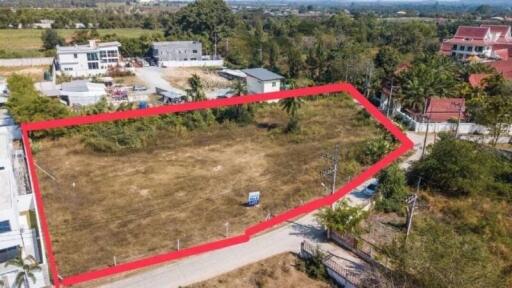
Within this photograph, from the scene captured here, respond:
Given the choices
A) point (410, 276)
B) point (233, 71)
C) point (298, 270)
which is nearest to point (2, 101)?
point (233, 71)

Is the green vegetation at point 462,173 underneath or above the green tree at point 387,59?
underneath

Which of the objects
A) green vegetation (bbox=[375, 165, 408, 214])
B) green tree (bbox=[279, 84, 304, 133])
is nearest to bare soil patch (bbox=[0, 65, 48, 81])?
green tree (bbox=[279, 84, 304, 133])

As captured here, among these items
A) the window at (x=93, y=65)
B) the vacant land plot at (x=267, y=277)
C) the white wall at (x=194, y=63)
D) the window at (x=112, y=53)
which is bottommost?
the vacant land plot at (x=267, y=277)

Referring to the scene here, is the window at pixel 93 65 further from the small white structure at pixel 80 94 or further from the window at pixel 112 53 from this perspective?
the small white structure at pixel 80 94

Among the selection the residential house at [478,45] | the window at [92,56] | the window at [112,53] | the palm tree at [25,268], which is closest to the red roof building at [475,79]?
the residential house at [478,45]

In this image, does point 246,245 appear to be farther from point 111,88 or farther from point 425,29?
point 425,29

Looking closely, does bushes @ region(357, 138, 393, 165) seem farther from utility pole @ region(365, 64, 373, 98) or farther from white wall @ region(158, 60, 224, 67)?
white wall @ region(158, 60, 224, 67)

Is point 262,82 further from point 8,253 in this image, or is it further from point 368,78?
point 8,253
